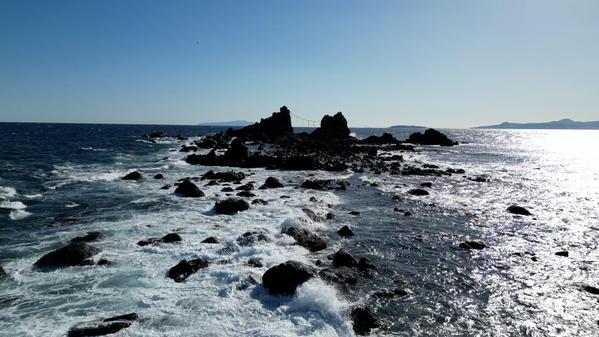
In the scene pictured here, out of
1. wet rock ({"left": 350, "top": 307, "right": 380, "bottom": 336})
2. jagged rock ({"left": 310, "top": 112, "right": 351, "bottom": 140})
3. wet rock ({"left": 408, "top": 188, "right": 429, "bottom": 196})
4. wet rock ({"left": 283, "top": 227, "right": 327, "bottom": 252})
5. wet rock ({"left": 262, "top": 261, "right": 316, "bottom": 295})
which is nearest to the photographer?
wet rock ({"left": 350, "top": 307, "right": 380, "bottom": 336})

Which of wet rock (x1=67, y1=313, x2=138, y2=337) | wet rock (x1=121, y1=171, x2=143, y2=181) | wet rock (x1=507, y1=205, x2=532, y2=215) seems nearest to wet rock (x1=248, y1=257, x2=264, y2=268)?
wet rock (x1=67, y1=313, x2=138, y2=337)

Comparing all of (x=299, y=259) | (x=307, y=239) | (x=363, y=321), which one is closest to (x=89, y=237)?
(x=299, y=259)

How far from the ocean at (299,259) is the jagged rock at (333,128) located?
7203cm

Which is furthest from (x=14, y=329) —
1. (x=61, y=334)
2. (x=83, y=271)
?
(x=83, y=271)

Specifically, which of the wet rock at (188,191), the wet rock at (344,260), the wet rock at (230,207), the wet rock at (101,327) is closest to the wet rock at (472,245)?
the wet rock at (344,260)

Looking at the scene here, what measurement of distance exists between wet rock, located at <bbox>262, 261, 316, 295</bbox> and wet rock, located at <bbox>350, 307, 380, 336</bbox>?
6.90ft

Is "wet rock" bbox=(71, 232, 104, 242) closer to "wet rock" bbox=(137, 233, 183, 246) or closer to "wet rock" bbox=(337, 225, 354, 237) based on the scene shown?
"wet rock" bbox=(137, 233, 183, 246)

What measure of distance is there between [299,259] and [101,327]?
7.52 m

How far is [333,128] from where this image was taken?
10312cm

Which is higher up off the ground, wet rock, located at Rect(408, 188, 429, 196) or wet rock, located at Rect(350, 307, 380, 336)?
wet rock, located at Rect(408, 188, 429, 196)

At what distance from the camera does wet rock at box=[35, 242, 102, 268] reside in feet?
44.7

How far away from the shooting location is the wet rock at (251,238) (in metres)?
16.4

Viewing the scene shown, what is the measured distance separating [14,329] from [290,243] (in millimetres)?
10065

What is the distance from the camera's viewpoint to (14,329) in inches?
374
